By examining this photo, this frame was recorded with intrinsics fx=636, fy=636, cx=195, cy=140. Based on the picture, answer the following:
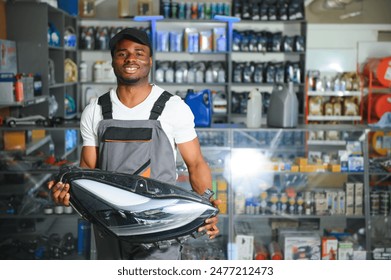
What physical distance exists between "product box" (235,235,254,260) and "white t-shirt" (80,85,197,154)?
2108mm

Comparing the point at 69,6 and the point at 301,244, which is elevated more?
the point at 69,6

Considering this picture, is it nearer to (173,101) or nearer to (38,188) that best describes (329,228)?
Result: (38,188)

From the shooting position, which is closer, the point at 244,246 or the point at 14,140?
the point at 14,140

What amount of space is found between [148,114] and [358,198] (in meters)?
2.43

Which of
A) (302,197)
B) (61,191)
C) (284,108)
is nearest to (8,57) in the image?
(284,108)

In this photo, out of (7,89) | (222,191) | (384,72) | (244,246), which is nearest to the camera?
(222,191)

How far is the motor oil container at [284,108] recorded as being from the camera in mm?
4020

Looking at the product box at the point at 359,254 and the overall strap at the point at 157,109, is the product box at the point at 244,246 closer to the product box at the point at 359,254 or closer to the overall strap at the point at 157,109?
the product box at the point at 359,254

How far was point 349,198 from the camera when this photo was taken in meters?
4.22

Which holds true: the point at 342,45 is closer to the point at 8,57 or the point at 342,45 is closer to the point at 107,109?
the point at 8,57

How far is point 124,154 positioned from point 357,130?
2286mm

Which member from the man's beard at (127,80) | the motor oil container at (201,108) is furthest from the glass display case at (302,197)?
the man's beard at (127,80)

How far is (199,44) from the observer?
7.11 meters
